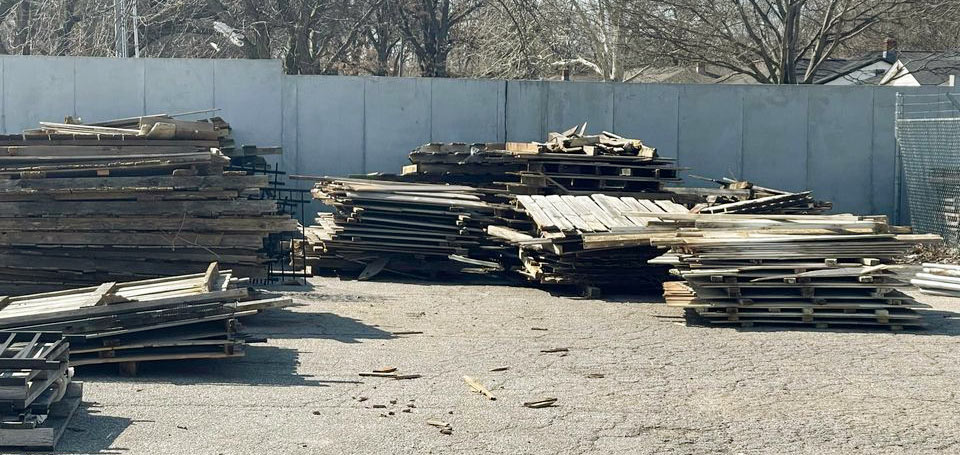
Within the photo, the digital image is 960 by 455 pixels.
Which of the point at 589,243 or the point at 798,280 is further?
the point at 589,243

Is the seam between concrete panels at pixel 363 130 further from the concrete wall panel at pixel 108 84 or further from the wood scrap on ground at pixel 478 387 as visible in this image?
the wood scrap on ground at pixel 478 387

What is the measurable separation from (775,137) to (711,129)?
3.87 ft

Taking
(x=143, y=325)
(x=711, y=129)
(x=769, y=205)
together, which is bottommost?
(x=143, y=325)

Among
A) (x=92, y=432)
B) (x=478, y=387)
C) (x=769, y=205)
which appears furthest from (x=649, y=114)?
(x=92, y=432)

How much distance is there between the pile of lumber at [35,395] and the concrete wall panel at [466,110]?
1273cm

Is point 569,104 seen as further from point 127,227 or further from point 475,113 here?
point 127,227

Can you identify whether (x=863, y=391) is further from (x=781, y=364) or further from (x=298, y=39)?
(x=298, y=39)

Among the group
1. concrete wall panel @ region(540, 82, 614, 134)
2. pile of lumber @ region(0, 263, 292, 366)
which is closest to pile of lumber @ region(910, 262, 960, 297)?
concrete wall panel @ region(540, 82, 614, 134)

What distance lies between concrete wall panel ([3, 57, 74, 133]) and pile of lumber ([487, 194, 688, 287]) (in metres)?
8.91

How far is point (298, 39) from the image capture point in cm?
2495

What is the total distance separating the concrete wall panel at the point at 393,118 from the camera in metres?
19.9

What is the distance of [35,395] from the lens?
6949 mm

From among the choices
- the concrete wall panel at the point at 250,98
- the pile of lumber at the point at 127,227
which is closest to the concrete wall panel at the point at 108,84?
the concrete wall panel at the point at 250,98

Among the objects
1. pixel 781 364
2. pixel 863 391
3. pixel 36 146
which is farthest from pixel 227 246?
pixel 863 391
